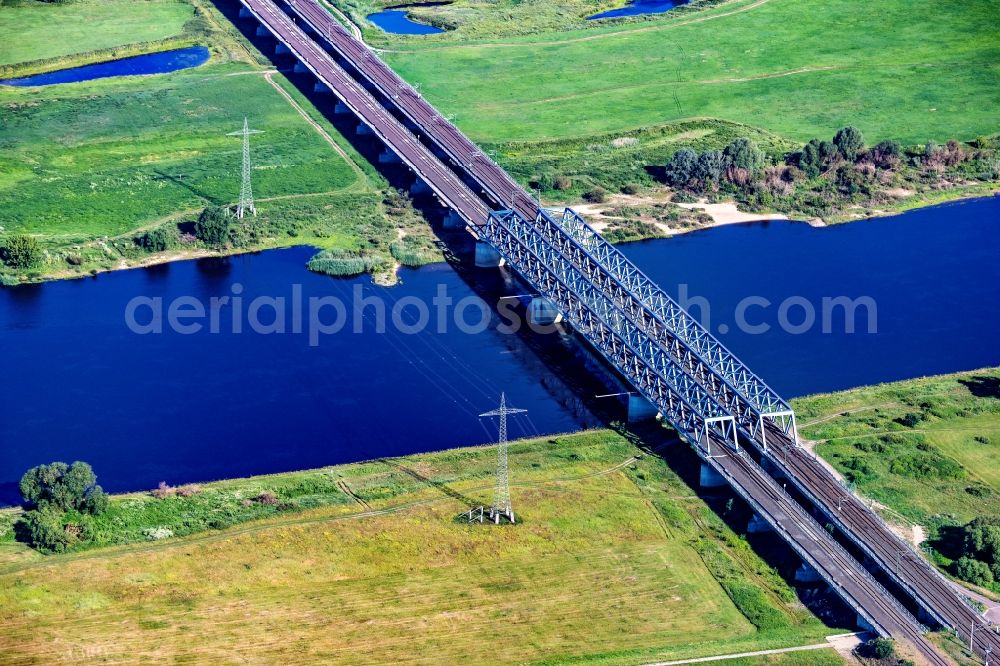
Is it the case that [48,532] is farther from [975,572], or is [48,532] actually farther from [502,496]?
[975,572]

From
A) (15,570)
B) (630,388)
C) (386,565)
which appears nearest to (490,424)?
(630,388)

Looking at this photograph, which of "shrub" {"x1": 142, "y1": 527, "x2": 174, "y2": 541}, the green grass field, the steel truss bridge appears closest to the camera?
the steel truss bridge

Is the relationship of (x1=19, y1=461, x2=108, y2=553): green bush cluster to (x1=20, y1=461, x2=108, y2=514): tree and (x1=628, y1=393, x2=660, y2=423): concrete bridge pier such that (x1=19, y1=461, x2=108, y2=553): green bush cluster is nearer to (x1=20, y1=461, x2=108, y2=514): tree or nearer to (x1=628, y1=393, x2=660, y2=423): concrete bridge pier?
(x1=20, y1=461, x2=108, y2=514): tree

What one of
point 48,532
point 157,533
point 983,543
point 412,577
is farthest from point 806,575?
point 48,532

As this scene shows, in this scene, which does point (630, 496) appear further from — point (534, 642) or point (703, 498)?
point (534, 642)

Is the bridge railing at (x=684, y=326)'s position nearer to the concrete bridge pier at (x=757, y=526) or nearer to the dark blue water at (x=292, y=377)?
the dark blue water at (x=292, y=377)

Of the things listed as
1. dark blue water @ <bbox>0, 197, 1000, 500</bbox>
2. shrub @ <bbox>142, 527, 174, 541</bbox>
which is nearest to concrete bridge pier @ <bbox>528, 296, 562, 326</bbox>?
dark blue water @ <bbox>0, 197, 1000, 500</bbox>
